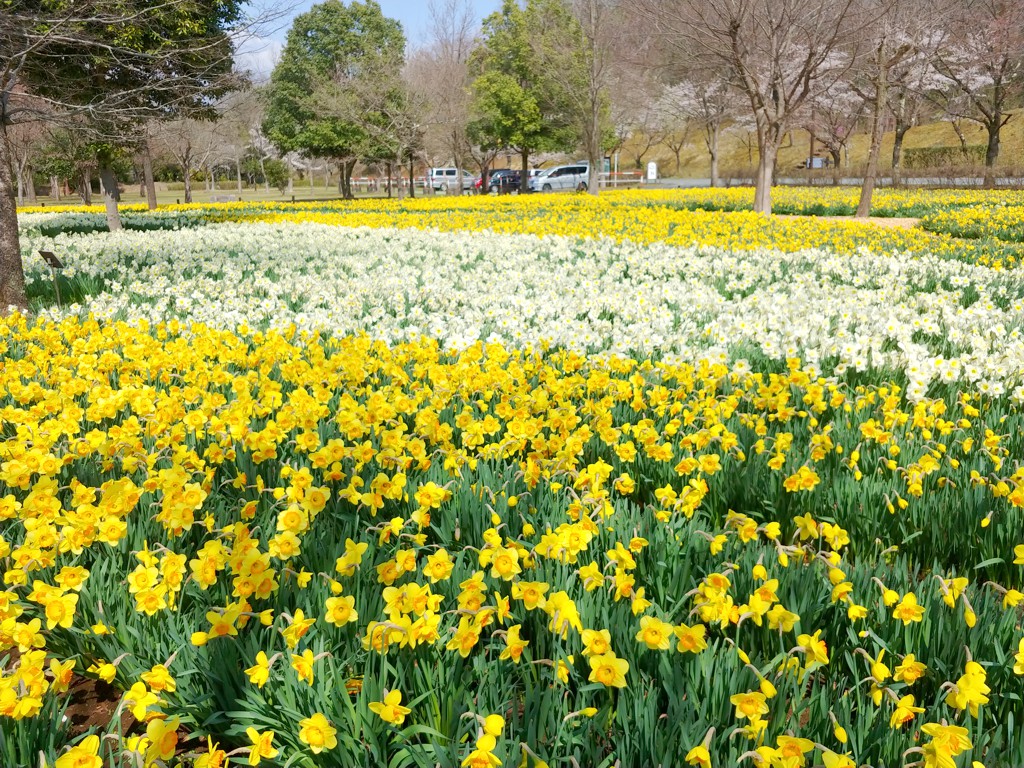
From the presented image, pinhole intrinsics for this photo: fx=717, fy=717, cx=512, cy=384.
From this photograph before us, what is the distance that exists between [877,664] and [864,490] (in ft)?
4.04

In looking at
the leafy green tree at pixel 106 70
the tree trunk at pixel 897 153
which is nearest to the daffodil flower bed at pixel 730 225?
the leafy green tree at pixel 106 70

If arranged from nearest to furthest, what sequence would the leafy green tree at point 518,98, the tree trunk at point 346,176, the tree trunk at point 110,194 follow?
1. the tree trunk at point 110,194
2. the leafy green tree at point 518,98
3. the tree trunk at point 346,176

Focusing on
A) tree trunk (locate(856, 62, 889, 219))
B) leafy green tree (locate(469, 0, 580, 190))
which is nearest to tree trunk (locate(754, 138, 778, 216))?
tree trunk (locate(856, 62, 889, 219))

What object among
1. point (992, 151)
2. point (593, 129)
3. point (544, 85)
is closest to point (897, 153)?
point (992, 151)

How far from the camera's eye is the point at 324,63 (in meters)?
41.5

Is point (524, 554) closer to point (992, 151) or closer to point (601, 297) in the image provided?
point (601, 297)

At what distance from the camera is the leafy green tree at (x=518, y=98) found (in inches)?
1542

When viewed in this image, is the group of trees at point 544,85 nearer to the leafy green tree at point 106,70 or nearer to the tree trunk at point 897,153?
the tree trunk at point 897,153

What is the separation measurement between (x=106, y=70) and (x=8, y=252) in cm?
1034

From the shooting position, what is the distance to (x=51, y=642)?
2.13 m

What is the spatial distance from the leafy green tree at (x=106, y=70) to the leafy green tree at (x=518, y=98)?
76.6ft

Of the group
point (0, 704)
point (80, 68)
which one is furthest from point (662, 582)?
point (80, 68)

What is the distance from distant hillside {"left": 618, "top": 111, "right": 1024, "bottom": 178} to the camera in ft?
176

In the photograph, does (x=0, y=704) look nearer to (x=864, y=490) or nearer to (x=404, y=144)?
(x=864, y=490)
